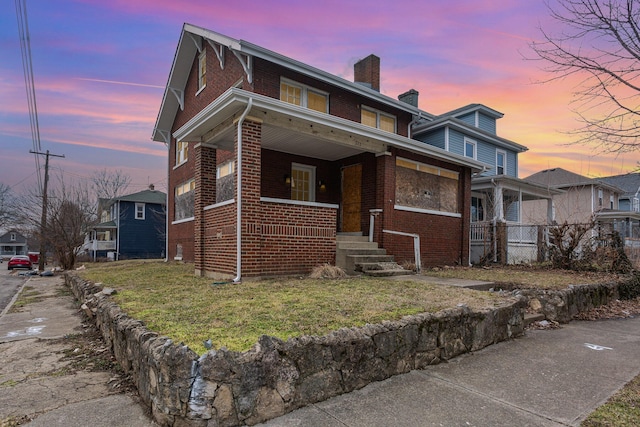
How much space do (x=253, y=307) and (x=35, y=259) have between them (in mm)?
43026

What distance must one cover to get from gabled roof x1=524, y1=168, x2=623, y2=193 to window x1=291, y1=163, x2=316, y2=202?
61.7 ft

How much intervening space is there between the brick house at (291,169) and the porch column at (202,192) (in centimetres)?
3

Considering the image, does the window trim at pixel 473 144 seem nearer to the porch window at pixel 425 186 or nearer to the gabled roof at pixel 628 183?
the porch window at pixel 425 186

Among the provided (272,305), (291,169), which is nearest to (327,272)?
(272,305)

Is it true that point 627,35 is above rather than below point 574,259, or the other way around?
above

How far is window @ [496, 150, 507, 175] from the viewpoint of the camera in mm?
19219

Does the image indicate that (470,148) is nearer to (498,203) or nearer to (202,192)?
(498,203)

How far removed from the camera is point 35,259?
36.9 meters

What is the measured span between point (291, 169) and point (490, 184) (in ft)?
28.5

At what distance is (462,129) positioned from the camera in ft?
55.0

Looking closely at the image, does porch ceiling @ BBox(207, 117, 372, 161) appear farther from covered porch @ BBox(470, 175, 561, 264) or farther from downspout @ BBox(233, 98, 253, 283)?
covered porch @ BBox(470, 175, 561, 264)

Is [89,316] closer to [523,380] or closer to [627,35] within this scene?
[523,380]

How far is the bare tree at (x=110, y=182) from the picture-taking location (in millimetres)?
30656

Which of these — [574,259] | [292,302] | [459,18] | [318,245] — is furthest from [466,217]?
[292,302]
